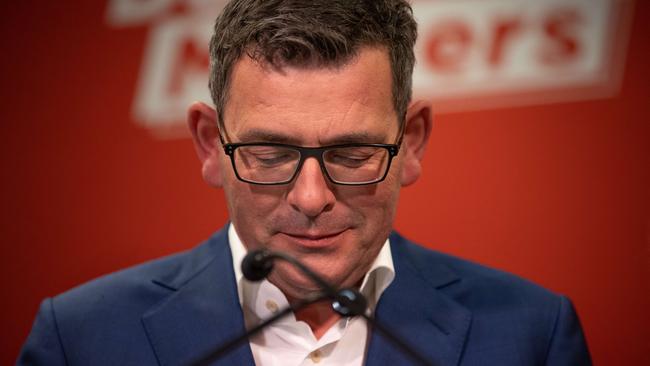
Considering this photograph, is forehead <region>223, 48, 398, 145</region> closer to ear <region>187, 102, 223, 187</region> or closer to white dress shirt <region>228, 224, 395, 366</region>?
ear <region>187, 102, 223, 187</region>

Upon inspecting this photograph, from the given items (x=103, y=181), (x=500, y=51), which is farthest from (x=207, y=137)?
(x=500, y=51)

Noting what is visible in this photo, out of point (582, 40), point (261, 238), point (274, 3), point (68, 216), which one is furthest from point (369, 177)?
point (68, 216)

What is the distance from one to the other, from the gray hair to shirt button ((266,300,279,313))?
0.37m

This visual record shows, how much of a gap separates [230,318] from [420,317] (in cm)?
38

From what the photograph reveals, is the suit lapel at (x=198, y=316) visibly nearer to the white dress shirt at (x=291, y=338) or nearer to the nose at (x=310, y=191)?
the white dress shirt at (x=291, y=338)

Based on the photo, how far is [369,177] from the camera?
4.42 feet

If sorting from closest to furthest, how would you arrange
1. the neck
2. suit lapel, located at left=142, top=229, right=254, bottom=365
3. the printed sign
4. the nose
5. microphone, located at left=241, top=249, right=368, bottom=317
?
microphone, located at left=241, top=249, right=368, bottom=317 → the nose → suit lapel, located at left=142, top=229, right=254, bottom=365 → the neck → the printed sign

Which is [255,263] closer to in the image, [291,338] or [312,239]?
[312,239]

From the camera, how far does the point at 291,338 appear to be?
5.00ft

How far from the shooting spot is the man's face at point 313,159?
1282 millimetres

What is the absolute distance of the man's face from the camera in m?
1.28

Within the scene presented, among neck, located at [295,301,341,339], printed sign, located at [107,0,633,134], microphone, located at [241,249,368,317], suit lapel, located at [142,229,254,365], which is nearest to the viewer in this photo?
microphone, located at [241,249,368,317]

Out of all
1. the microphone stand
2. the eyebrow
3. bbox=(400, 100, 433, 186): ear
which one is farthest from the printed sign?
the microphone stand

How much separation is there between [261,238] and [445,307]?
451 millimetres
